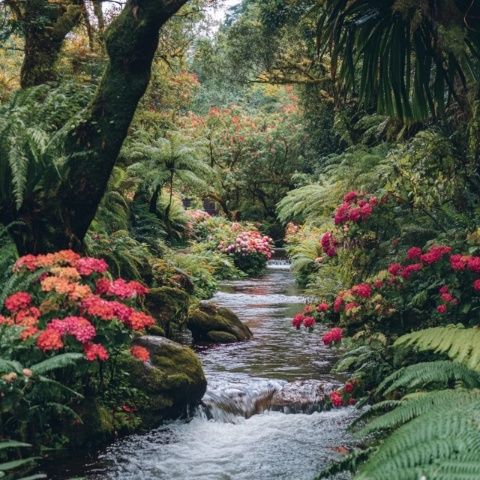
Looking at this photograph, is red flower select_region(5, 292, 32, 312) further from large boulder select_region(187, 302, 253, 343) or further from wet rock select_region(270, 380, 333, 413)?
large boulder select_region(187, 302, 253, 343)

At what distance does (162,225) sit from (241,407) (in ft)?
26.9

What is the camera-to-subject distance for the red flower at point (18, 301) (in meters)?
3.50

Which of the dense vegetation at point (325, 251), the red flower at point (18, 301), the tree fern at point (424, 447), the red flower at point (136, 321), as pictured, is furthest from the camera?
the red flower at point (136, 321)

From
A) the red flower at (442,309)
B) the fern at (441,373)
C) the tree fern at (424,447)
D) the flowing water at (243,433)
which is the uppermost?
the tree fern at (424,447)

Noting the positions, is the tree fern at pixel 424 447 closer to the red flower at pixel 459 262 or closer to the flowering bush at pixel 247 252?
the red flower at pixel 459 262

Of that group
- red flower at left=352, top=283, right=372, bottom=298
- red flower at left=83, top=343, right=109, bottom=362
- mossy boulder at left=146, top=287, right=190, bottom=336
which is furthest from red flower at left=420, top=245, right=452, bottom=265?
mossy boulder at left=146, top=287, right=190, bottom=336

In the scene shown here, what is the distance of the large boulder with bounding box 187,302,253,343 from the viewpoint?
7.38 m

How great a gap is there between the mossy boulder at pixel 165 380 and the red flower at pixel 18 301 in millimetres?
1239

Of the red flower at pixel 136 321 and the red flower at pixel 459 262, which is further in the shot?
the red flower at pixel 459 262

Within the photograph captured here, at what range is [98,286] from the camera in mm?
3906

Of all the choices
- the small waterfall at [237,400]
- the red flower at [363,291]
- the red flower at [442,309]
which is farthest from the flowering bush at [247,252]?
the red flower at [442,309]

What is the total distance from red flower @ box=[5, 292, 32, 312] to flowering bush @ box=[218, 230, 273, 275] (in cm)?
1147

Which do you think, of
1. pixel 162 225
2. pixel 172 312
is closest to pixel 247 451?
Answer: pixel 172 312

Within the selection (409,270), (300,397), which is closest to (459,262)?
(409,270)
